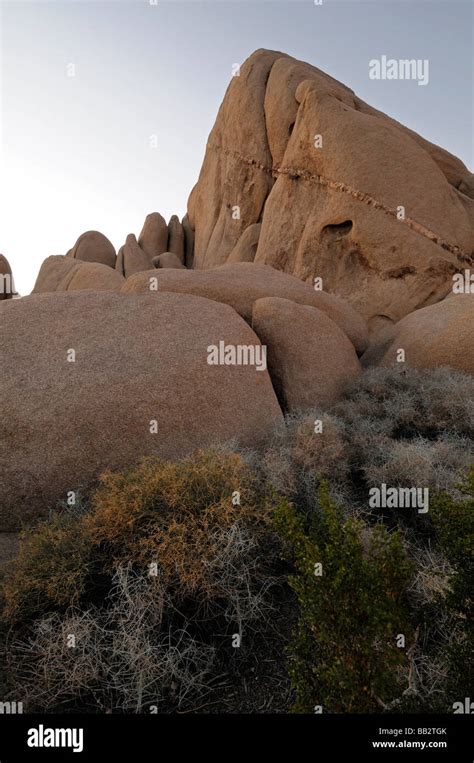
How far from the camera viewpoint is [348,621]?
6.31ft

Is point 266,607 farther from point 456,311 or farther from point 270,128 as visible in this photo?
point 270,128

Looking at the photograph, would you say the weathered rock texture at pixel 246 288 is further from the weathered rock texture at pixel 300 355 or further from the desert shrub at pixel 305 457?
the desert shrub at pixel 305 457

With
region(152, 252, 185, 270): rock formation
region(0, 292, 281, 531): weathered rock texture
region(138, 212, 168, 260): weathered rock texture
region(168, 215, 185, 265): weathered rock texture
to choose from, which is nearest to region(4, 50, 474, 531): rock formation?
region(0, 292, 281, 531): weathered rock texture

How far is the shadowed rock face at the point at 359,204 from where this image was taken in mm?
11234

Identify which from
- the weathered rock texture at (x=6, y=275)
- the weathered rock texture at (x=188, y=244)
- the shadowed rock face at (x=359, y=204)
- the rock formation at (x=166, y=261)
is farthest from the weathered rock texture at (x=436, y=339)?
the weathered rock texture at (x=188, y=244)

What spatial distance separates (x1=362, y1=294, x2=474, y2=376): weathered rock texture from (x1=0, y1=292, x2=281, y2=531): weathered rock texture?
8.99ft

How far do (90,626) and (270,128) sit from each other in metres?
16.4

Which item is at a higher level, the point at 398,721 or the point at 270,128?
the point at 270,128

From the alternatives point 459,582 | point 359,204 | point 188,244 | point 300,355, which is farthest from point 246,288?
point 188,244

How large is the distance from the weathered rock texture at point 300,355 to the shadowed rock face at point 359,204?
17.0 feet

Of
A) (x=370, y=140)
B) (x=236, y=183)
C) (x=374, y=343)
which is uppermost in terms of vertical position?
(x=236, y=183)

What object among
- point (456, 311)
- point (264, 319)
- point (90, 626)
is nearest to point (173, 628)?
point (90, 626)

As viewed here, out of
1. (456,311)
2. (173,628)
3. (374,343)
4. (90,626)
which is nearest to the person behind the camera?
(90,626)

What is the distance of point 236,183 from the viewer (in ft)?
59.3
